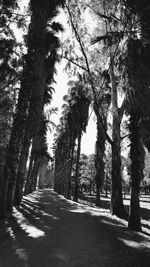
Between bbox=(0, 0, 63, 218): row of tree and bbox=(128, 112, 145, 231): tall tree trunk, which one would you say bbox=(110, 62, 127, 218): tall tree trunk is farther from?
bbox=(0, 0, 63, 218): row of tree

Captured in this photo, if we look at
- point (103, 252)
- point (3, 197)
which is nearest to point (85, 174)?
point (3, 197)

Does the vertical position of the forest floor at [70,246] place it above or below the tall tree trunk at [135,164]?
below

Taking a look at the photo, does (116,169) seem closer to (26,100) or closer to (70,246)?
(26,100)

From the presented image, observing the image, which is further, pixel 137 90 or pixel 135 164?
pixel 135 164

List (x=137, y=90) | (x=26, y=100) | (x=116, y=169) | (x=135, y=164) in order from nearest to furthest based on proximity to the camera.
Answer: (x=137, y=90)
(x=135, y=164)
(x=26, y=100)
(x=116, y=169)

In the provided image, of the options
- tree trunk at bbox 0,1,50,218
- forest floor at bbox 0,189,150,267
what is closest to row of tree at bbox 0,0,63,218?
tree trunk at bbox 0,1,50,218

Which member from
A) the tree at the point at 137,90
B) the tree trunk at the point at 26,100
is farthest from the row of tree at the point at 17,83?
the tree at the point at 137,90

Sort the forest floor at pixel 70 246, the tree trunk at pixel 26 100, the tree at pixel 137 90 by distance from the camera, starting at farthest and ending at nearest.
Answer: the tree trunk at pixel 26 100 < the tree at pixel 137 90 < the forest floor at pixel 70 246

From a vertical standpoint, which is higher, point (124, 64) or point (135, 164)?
point (124, 64)

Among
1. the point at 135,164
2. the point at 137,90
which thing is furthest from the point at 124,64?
the point at 135,164

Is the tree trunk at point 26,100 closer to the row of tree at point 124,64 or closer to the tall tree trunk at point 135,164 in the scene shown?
the row of tree at point 124,64

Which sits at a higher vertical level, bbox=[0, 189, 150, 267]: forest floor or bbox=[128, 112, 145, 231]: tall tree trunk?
bbox=[128, 112, 145, 231]: tall tree trunk

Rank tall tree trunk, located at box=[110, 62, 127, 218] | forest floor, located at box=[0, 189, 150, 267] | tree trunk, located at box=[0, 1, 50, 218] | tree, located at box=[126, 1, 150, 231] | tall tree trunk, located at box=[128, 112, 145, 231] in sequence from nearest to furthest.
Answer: forest floor, located at box=[0, 189, 150, 267] < tree, located at box=[126, 1, 150, 231] < tall tree trunk, located at box=[128, 112, 145, 231] < tree trunk, located at box=[0, 1, 50, 218] < tall tree trunk, located at box=[110, 62, 127, 218]

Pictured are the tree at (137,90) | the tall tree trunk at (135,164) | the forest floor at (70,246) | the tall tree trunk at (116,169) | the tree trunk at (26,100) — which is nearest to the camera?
the forest floor at (70,246)
